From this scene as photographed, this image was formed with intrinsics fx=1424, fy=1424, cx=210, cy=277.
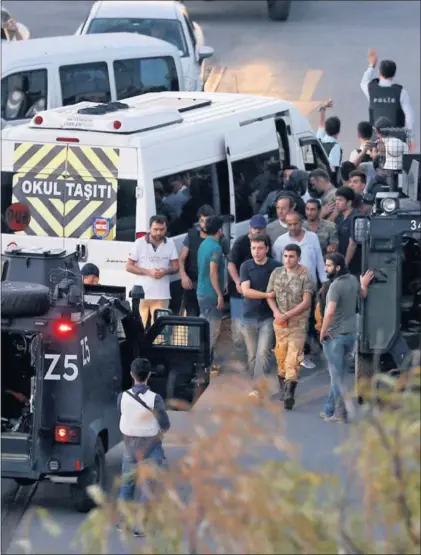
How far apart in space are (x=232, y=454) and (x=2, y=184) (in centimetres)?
955

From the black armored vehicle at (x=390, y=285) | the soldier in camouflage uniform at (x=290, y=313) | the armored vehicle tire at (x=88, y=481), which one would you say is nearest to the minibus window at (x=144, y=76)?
the soldier in camouflage uniform at (x=290, y=313)

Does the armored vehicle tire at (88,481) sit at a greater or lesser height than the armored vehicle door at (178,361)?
lesser

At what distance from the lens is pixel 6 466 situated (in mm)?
9312

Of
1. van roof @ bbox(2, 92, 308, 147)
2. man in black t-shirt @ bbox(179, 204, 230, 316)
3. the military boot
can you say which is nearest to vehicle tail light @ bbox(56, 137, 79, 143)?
van roof @ bbox(2, 92, 308, 147)

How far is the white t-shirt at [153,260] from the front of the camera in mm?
12969

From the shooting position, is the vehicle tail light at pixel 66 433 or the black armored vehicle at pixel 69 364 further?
the vehicle tail light at pixel 66 433

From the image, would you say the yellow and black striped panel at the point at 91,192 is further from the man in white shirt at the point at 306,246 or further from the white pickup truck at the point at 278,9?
the white pickup truck at the point at 278,9

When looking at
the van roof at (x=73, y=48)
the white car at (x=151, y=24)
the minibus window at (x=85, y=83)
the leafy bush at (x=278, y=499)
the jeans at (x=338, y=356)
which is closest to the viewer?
the leafy bush at (x=278, y=499)

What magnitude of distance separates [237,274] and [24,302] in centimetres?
398

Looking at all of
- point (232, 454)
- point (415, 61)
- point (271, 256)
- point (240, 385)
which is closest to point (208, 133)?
point (271, 256)

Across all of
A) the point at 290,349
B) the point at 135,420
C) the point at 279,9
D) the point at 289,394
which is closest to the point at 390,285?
the point at 290,349

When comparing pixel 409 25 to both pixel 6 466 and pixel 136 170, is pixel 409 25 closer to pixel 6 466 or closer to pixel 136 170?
pixel 136 170

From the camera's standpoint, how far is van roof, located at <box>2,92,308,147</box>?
1301 centimetres

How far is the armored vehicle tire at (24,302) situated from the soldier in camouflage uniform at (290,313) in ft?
10.9
